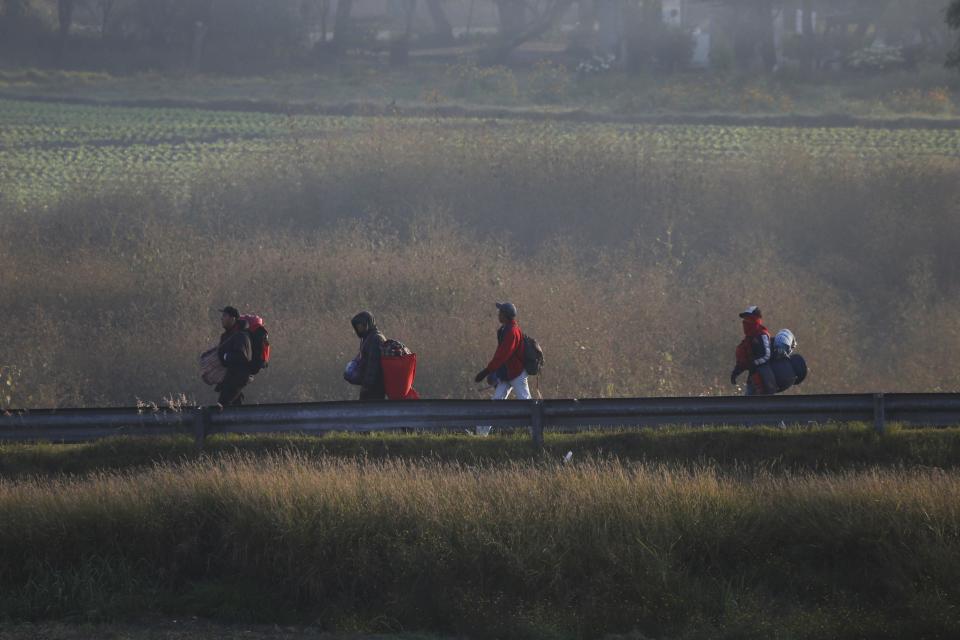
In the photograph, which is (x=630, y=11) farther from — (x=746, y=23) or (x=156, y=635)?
(x=156, y=635)

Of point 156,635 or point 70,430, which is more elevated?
point 70,430

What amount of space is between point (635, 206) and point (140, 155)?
48.8 feet

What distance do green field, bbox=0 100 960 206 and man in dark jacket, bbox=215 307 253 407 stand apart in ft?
55.9

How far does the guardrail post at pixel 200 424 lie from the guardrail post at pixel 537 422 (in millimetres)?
3261

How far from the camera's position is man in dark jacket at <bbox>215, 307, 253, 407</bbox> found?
39.0ft

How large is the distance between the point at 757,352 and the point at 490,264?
11.0 meters

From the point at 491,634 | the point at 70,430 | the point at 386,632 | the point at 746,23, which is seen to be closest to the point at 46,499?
the point at 70,430

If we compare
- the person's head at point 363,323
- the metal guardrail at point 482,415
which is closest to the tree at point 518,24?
the person's head at point 363,323

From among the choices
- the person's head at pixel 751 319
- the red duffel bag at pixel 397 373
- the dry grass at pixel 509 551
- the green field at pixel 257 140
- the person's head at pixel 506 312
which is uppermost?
the green field at pixel 257 140

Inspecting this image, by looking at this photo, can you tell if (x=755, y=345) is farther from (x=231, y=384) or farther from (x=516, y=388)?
(x=231, y=384)

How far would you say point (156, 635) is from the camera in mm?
8406

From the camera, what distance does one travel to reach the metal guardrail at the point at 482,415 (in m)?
10.7

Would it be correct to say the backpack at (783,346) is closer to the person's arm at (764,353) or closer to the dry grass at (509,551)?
the person's arm at (764,353)

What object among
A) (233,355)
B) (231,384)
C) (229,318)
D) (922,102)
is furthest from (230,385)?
(922,102)
